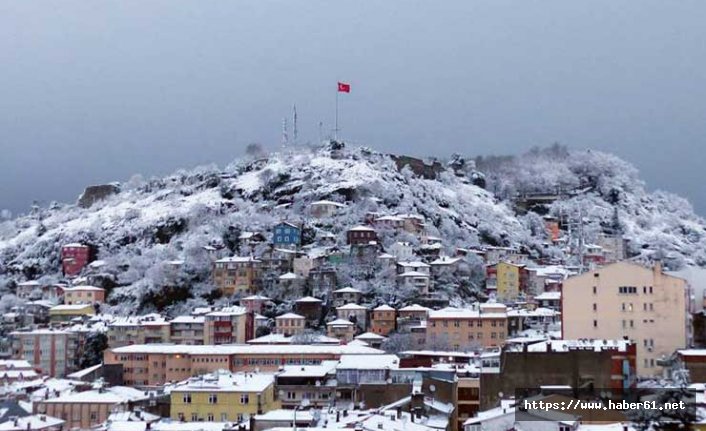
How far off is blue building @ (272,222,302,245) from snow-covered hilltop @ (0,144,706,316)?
1376 mm

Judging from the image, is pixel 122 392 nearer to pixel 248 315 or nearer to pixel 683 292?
pixel 248 315

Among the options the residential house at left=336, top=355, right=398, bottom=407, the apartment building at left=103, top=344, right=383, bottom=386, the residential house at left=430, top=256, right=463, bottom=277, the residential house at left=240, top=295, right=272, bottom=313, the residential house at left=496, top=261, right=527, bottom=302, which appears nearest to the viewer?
the residential house at left=336, top=355, right=398, bottom=407

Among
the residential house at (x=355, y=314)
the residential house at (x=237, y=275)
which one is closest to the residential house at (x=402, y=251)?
the residential house at (x=237, y=275)

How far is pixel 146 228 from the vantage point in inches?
3996

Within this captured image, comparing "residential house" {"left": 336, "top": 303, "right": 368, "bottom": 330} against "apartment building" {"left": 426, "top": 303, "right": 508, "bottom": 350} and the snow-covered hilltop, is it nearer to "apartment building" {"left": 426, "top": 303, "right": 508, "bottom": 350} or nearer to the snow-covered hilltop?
"apartment building" {"left": 426, "top": 303, "right": 508, "bottom": 350}

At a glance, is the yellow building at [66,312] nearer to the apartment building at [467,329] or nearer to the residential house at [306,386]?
the apartment building at [467,329]

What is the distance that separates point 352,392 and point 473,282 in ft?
120

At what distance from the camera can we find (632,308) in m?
53.4

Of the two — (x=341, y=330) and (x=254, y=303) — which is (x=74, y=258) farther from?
(x=341, y=330)

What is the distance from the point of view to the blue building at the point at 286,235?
89875mm

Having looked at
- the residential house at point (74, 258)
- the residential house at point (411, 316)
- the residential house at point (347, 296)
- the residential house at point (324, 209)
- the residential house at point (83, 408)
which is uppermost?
the residential house at point (324, 209)

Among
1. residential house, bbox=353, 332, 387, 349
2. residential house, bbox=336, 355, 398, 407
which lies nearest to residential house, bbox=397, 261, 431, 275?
residential house, bbox=353, 332, 387, 349

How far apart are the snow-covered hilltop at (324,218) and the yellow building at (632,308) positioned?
118 feet

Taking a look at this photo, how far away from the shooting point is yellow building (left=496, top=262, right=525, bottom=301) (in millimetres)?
83812
